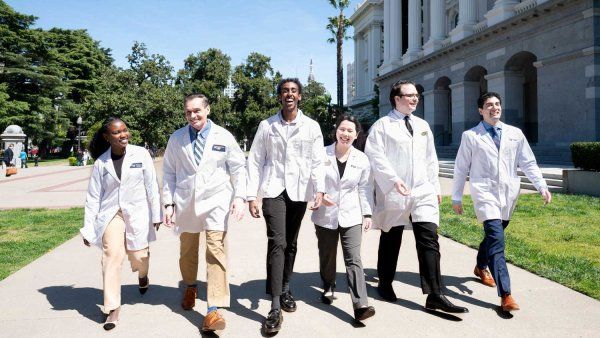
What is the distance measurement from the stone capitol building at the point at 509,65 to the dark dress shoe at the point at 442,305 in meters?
5.59

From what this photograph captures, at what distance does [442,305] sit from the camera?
3.95m

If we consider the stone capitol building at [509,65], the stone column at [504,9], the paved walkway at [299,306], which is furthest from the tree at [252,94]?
the paved walkway at [299,306]

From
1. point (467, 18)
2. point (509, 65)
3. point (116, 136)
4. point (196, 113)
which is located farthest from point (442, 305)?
point (467, 18)

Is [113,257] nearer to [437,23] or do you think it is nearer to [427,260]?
[427,260]

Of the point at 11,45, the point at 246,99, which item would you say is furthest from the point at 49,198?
the point at 246,99

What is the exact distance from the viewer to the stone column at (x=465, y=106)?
26734mm

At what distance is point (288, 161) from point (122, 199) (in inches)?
62.9

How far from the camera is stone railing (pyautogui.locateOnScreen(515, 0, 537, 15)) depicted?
21.5 metres

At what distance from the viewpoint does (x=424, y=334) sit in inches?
139

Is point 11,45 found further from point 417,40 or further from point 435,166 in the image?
point 435,166

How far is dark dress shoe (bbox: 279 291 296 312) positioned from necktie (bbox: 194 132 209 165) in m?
1.50

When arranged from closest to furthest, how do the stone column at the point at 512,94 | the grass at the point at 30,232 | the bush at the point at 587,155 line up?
the grass at the point at 30,232 < the bush at the point at 587,155 < the stone column at the point at 512,94

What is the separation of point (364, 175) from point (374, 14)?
50551 mm

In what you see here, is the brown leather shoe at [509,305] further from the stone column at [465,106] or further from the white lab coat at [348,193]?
the stone column at [465,106]
